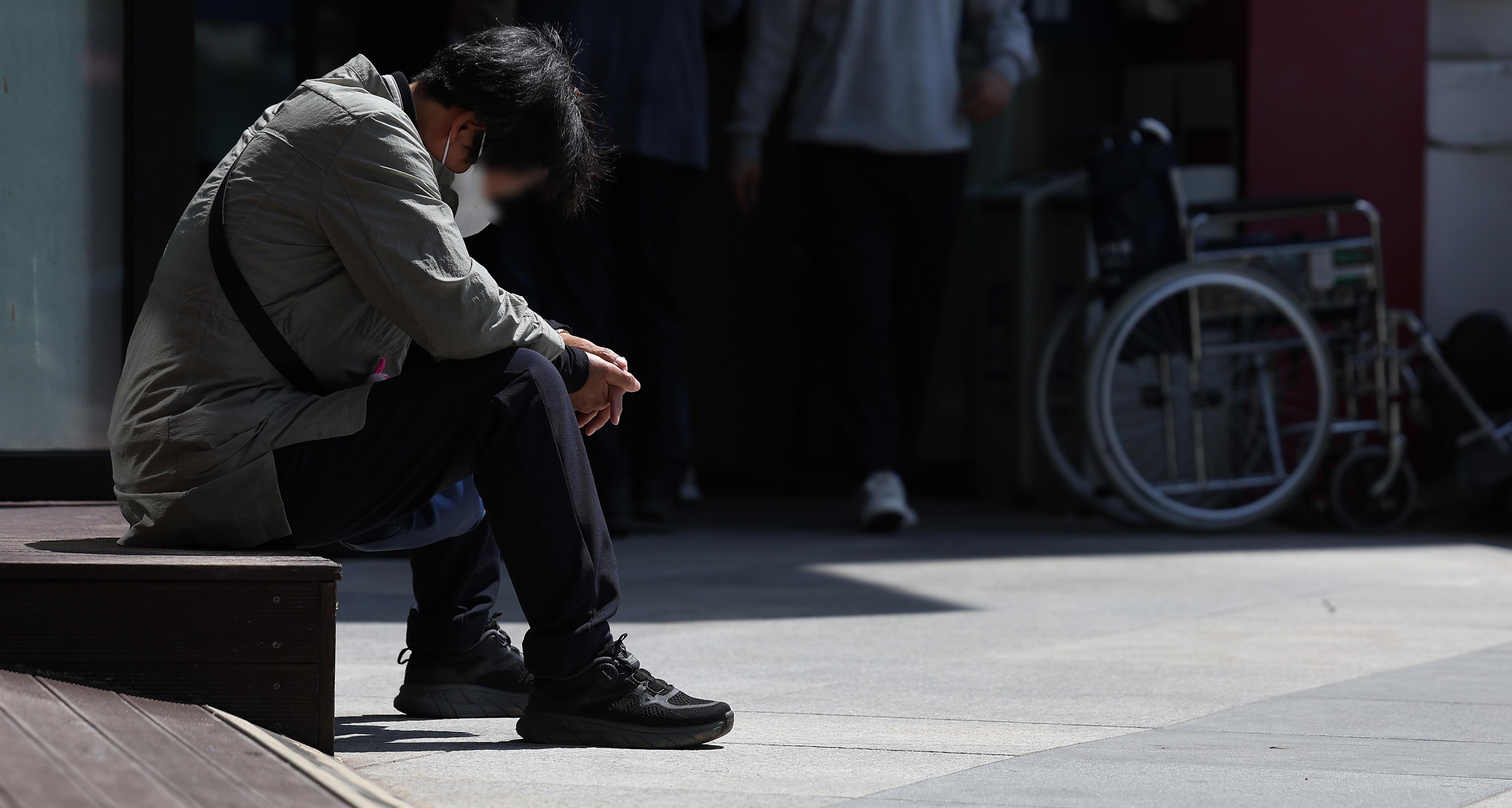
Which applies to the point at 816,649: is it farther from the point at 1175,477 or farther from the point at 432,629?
the point at 1175,477

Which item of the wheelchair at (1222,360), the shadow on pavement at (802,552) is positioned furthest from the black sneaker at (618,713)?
the wheelchair at (1222,360)

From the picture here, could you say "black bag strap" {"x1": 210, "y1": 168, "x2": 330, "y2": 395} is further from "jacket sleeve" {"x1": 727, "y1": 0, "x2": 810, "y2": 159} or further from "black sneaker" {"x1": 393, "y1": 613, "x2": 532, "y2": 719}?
"jacket sleeve" {"x1": 727, "y1": 0, "x2": 810, "y2": 159}

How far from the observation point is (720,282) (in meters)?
7.27

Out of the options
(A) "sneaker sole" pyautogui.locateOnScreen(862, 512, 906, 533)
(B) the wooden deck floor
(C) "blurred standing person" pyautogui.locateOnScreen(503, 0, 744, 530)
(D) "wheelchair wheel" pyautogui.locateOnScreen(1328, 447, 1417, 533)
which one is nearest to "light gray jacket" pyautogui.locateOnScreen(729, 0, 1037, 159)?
(C) "blurred standing person" pyautogui.locateOnScreen(503, 0, 744, 530)

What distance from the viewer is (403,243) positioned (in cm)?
239

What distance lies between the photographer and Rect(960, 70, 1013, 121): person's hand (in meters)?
5.66

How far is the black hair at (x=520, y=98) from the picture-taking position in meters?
2.51

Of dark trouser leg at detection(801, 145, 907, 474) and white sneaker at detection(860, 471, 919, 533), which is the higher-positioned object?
dark trouser leg at detection(801, 145, 907, 474)

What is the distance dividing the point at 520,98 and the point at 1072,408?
4.03 meters

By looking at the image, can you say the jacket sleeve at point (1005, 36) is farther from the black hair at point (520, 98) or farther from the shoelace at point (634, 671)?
the shoelace at point (634, 671)

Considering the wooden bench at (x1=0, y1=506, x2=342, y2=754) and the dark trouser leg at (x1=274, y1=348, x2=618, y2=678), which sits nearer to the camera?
the wooden bench at (x1=0, y1=506, x2=342, y2=754)

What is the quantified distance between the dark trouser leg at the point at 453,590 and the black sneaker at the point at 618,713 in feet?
1.03

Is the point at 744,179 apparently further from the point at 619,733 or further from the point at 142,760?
the point at 142,760

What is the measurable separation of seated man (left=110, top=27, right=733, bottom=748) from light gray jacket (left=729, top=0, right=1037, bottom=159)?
10.3 ft
